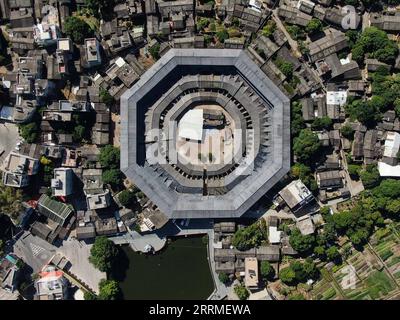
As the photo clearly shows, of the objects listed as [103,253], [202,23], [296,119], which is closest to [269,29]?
[202,23]

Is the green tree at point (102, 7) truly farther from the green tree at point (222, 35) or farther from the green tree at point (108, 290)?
the green tree at point (108, 290)

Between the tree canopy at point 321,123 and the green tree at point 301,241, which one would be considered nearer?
the green tree at point 301,241

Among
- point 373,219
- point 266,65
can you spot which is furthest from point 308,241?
point 266,65

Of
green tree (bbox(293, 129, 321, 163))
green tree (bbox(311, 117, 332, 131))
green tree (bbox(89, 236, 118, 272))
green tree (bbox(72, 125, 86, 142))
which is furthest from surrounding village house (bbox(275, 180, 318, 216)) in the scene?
green tree (bbox(72, 125, 86, 142))

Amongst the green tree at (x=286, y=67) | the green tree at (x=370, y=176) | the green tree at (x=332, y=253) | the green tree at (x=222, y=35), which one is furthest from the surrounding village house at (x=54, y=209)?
the green tree at (x=370, y=176)

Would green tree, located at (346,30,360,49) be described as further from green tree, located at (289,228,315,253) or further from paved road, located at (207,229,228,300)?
paved road, located at (207,229,228,300)

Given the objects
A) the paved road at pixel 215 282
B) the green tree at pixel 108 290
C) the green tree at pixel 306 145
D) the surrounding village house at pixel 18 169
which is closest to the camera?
the green tree at pixel 306 145

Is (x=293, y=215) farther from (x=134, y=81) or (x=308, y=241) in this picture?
(x=134, y=81)

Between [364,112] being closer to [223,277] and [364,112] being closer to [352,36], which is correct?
[352,36]
